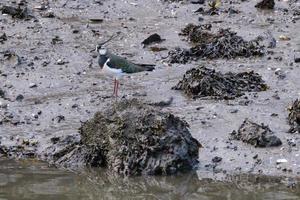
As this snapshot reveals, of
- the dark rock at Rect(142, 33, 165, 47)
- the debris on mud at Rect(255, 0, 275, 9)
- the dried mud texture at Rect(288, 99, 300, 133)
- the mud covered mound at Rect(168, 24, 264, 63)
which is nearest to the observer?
the dried mud texture at Rect(288, 99, 300, 133)

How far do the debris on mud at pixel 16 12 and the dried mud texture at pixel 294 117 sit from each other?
5.82 meters

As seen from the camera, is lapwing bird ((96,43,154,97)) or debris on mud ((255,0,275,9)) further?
debris on mud ((255,0,275,9))

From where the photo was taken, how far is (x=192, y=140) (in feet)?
26.0

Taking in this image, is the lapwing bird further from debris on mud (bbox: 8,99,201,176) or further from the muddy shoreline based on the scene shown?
debris on mud (bbox: 8,99,201,176)

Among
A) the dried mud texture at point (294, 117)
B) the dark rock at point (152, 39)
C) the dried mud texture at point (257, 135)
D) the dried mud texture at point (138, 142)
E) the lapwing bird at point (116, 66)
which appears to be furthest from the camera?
the dark rock at point (152, 39)

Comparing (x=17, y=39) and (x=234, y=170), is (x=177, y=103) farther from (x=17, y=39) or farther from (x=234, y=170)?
(x=17, y=39)

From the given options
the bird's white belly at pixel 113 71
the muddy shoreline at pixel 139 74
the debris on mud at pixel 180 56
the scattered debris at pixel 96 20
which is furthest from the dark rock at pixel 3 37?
the bird's white belly at pixel 113 71

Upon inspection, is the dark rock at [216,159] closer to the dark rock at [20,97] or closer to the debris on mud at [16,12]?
the dark rock at [20,97]

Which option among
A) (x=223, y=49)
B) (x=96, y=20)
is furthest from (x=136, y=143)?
(x=96, y=20)

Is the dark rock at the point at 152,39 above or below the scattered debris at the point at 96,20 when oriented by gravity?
below

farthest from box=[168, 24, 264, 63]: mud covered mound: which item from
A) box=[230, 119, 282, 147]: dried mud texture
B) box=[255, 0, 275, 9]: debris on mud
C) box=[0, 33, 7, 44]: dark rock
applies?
box=[230, 119, 282, 147]: dried mud texture

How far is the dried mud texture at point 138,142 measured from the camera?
25.1ft

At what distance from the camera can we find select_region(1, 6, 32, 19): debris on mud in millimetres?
12953

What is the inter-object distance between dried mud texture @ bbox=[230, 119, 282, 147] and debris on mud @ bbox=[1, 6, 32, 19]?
5802 mm
